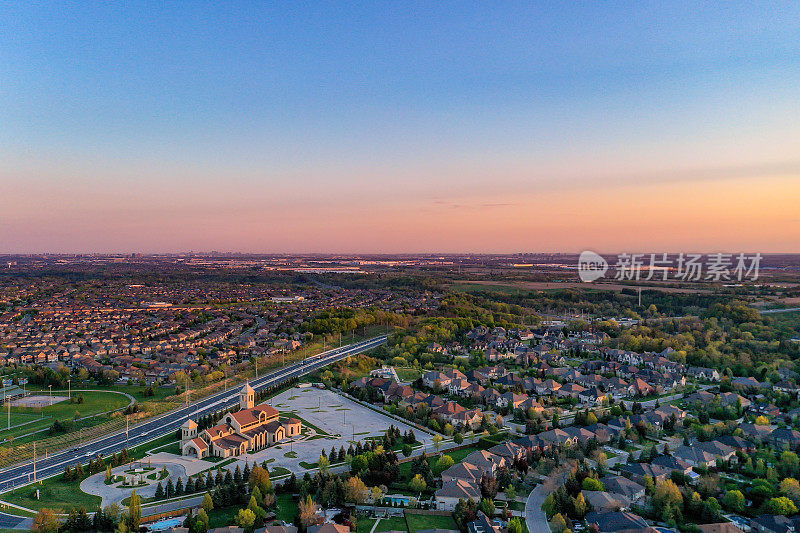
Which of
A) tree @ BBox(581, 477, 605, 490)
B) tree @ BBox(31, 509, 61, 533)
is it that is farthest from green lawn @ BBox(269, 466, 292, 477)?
tree @ BBox(581, 477, 605, 490)

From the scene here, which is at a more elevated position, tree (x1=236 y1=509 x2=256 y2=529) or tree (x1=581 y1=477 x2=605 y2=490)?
tree (x1=581 y1=477 x2=605 y2=490)

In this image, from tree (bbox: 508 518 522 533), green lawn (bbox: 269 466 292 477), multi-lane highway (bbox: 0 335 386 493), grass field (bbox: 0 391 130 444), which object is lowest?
grass field (bbox: 0 391 130 444)

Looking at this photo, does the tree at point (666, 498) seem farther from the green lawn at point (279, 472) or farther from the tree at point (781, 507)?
the green lawn at point (279, 472)

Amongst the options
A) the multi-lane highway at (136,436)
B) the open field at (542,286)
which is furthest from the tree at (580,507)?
the open field at (542,286)

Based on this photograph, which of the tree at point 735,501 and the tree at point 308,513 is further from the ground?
the tree at point 735,501

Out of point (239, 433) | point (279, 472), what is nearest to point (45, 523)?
point (279, 472)

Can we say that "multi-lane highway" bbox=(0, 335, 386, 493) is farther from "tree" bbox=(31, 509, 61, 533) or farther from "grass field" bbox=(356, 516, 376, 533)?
"grass field" bbox=(356, 516, 376, 533)
